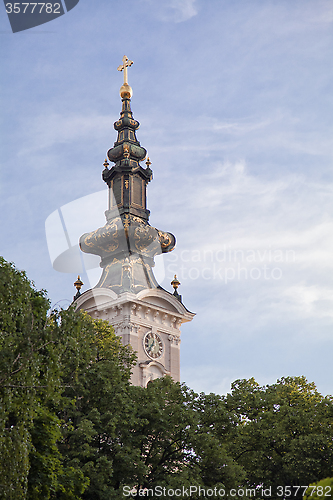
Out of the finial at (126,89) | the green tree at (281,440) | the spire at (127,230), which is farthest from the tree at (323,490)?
the finial at (126,89)

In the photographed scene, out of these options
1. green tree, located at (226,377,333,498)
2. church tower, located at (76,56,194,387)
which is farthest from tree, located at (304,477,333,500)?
church tower, located at (76,56,194,387)

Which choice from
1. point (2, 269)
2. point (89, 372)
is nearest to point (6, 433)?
point (2, 269)

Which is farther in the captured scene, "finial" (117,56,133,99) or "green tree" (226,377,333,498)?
"finial" (117,56,133,99)

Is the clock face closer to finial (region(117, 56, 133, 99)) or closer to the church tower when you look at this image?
the church tower

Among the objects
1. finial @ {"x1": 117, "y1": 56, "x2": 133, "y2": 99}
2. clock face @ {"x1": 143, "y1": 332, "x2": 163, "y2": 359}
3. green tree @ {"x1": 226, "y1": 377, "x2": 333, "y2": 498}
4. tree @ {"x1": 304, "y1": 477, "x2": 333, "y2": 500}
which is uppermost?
finial @ {"x1": 117, "y1": 56, "x2": 133, "y2": 99}

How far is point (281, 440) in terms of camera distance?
30.0m

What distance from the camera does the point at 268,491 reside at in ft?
94.7

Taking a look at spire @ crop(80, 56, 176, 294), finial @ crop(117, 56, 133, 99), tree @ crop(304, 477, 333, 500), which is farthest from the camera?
finial @ crop(117, 56, 133, 99)

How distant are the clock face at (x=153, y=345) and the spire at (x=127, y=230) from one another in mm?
3274

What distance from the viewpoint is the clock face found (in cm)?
5106

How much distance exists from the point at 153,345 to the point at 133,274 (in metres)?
5.33

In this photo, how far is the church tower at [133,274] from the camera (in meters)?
50.4

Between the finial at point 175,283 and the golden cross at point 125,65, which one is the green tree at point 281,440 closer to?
the finial at point 175,283

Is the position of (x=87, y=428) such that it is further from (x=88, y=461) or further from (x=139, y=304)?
(x=139, y=304)
